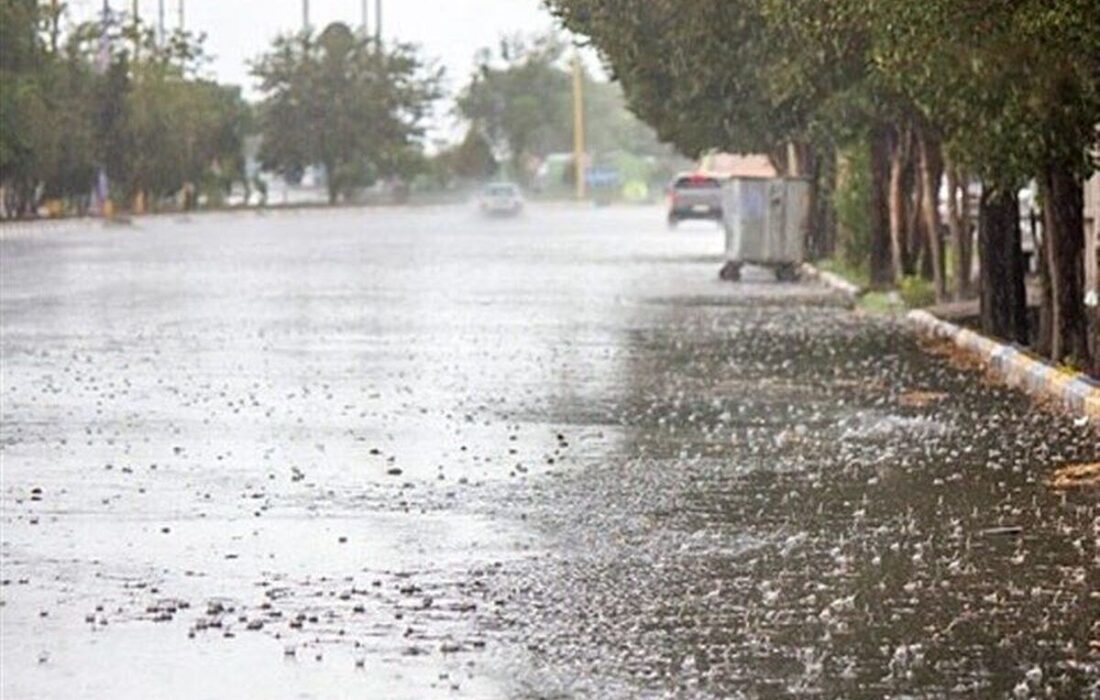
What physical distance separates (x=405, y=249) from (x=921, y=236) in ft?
88.0

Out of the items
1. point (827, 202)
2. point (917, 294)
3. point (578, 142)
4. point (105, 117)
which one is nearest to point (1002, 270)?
point (917, 294)

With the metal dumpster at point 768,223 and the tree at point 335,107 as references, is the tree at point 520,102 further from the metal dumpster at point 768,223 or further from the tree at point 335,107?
the metal dumpster at point 768,223

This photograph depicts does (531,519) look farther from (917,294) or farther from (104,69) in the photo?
(104,69)

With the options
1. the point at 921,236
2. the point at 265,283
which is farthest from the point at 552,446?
the point at 265,283

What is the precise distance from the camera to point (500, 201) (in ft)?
403

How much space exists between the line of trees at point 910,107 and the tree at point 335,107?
252 feet

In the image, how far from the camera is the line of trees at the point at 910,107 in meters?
23.1

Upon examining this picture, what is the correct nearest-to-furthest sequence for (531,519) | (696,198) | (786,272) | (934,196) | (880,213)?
1. (531,519)
2. (934,196)
3. (880,213)
4. (786,272)
5. (696,198)

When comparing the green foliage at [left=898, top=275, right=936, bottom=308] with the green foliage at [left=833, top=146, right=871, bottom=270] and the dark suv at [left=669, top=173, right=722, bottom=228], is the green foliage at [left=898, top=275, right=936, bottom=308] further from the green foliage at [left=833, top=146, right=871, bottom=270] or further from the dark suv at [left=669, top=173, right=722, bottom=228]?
the dark suv at [left=669, top=173, right=722, bottom=228]

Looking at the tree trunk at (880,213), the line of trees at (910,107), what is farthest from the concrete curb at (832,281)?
the line of trees at (910,107)

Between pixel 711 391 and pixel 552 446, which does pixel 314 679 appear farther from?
pixel 711 391

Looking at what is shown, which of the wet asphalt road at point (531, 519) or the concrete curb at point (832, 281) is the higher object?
the wet asphalt road at point (531, 519)

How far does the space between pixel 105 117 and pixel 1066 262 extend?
77053 mm

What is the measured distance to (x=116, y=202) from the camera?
10938cm
